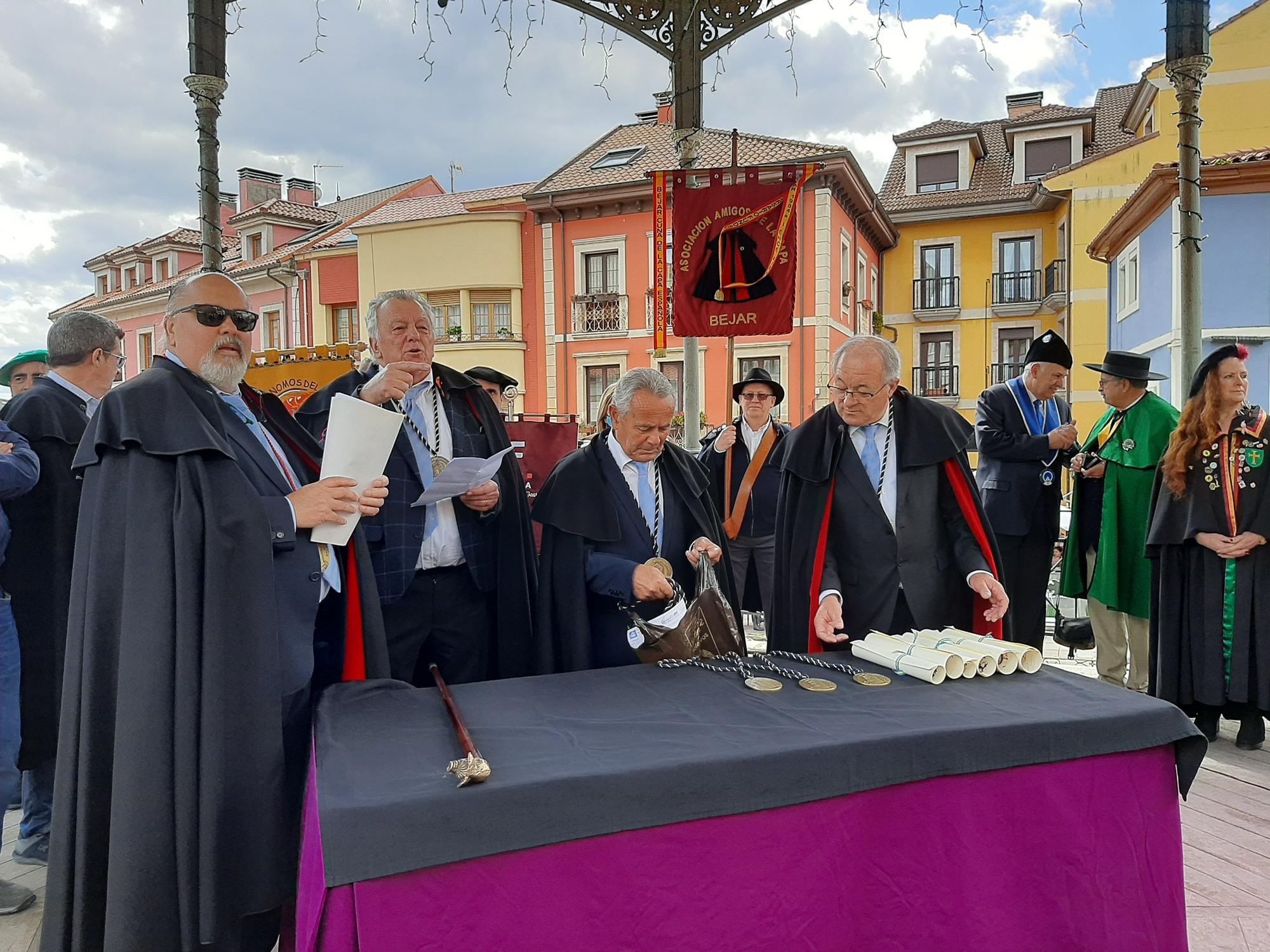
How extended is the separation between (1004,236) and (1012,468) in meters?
22.9

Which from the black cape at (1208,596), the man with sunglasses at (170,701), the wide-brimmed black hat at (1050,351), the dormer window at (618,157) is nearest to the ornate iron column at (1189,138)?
the wide-brimmed black hat at (1050,351)

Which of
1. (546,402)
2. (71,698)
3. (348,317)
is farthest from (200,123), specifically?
(348,317)

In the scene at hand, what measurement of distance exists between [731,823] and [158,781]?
1.33 m

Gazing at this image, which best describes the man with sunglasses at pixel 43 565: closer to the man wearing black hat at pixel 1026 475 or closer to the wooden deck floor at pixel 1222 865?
the wooden deck floor at pixel 1222 865

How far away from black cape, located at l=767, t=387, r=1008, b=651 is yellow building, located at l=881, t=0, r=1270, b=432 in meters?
20.5

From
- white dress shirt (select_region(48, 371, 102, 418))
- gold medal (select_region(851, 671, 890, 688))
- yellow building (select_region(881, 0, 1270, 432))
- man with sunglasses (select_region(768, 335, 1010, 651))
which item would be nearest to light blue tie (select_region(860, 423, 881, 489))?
man with sunglasses (select_region(768, 335, 1010, 651))

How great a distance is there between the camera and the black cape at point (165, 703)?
2.04m

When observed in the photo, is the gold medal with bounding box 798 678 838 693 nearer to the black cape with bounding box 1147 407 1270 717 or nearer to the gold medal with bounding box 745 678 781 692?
the gold medal with bounding box 745 678 781 692

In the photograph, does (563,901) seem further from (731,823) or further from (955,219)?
(955,219)

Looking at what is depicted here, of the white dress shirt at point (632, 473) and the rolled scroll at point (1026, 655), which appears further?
→ the white dress shirt at point (632, 473)

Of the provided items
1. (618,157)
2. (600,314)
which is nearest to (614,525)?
(600,314)

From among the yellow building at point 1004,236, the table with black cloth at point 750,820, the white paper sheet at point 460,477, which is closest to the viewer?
the table with black cloth at point 750,820

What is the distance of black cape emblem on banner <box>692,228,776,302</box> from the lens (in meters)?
4.40

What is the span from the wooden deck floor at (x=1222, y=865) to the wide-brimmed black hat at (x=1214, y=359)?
1.82m
